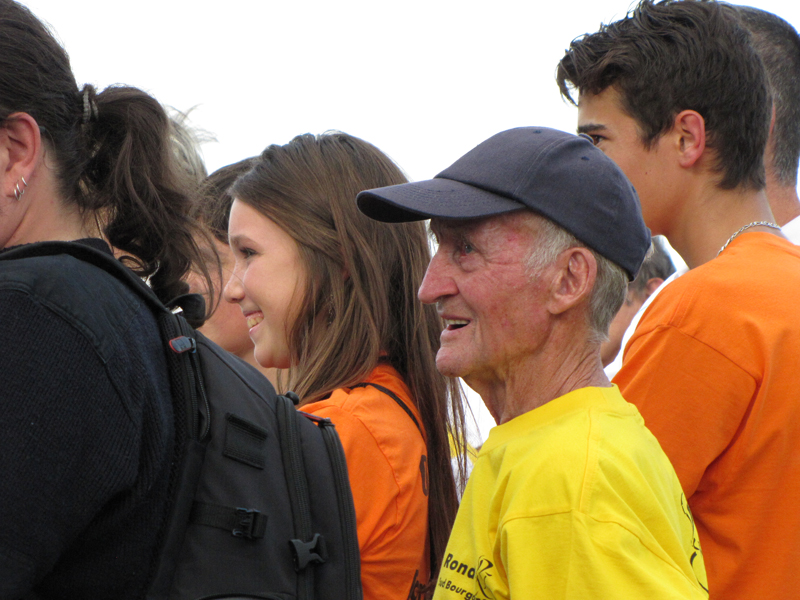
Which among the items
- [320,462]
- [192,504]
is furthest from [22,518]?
[320,462]

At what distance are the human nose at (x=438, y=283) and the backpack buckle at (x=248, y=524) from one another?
1.99 feet

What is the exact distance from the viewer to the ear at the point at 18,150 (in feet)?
4.41

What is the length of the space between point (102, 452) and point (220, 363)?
341 mm

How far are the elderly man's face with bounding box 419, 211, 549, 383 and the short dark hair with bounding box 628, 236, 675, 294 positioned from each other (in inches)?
159

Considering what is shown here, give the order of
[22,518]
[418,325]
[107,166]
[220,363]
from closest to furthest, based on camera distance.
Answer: [22,518] < [220,363] < [107,166] < [418,325]

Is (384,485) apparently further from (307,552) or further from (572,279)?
Result: (572,279)

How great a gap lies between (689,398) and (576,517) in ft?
2.46

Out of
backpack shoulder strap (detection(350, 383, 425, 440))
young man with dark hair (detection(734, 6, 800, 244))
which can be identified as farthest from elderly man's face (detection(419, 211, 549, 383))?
young man with dark hair (detection(734, 6, 800, 244))

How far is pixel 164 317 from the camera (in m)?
1.32

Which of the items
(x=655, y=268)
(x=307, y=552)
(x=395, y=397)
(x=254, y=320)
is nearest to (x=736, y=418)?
(x=395, y=397)

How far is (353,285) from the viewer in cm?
244

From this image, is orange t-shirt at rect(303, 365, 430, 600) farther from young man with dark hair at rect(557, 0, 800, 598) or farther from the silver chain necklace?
the silver chain necklace

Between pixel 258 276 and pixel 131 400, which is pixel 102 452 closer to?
pixel 131 400

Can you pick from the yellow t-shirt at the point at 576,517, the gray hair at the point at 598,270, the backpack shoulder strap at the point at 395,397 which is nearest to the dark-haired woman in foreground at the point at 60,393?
the yellow t-shirt at the point at 576,517
